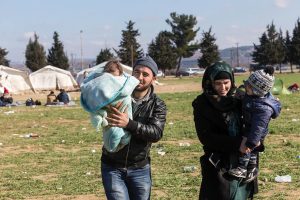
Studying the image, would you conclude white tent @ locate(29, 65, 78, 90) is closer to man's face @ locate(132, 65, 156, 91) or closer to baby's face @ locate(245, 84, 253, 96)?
man's face @ locate(132, 65, 156, 91)

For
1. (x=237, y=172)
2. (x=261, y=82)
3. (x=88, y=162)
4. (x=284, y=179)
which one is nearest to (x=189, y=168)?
(x=284, y=179)

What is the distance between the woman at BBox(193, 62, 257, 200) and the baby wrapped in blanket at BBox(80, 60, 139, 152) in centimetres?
55

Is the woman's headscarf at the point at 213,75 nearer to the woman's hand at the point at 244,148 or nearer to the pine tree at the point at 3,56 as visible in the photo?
the woman's hand at the point at 244,148

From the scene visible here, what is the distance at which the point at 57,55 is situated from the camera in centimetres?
7456

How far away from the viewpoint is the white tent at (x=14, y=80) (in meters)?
38.3

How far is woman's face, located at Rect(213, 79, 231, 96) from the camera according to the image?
3820mm

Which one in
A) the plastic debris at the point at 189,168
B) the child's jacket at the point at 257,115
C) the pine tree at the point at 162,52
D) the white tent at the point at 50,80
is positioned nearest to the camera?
the child's jacket at the point at 257,115

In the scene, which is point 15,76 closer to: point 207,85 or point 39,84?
point 39,84

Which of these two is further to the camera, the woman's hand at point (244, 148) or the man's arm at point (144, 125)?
the man's arm at point (144, 125)

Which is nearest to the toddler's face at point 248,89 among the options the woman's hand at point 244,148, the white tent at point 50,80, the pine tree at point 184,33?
the woman's hand at point 244,148

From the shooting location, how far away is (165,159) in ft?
31.6

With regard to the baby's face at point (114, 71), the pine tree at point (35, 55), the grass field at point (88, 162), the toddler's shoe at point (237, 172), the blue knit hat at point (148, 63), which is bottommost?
the grass field at point (88, 162)

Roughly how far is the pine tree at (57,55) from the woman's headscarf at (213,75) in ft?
234

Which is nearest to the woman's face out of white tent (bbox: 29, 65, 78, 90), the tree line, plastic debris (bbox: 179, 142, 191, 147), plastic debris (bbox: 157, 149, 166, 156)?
plastic debris (bbox: 157, 149, 166, 156)
